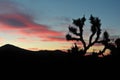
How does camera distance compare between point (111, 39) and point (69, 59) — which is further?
point (111, 39)

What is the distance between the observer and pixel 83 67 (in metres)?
11.0

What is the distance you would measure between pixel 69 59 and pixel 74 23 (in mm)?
15215

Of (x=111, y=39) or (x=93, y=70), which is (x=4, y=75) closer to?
(x=93, y=70)

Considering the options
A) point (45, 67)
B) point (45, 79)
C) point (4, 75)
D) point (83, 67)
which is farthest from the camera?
point (83, 67)

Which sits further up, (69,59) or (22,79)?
(69,59)

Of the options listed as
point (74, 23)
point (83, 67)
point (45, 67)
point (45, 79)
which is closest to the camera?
point (45, 79)

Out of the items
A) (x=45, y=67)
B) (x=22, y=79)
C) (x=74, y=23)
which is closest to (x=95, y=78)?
(x=45, y=67)

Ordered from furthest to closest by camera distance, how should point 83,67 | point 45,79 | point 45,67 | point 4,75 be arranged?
point 83,67
point 45,67
point 45,79
point 4,75

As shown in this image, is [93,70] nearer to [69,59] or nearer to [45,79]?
[69,59]


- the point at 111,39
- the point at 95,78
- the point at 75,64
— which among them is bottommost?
the point at 95,78

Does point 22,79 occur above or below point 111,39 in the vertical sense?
below

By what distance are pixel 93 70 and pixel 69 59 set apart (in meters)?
1.35

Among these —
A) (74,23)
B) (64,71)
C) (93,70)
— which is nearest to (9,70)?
(64,71)

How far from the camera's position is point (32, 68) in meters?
9.59
